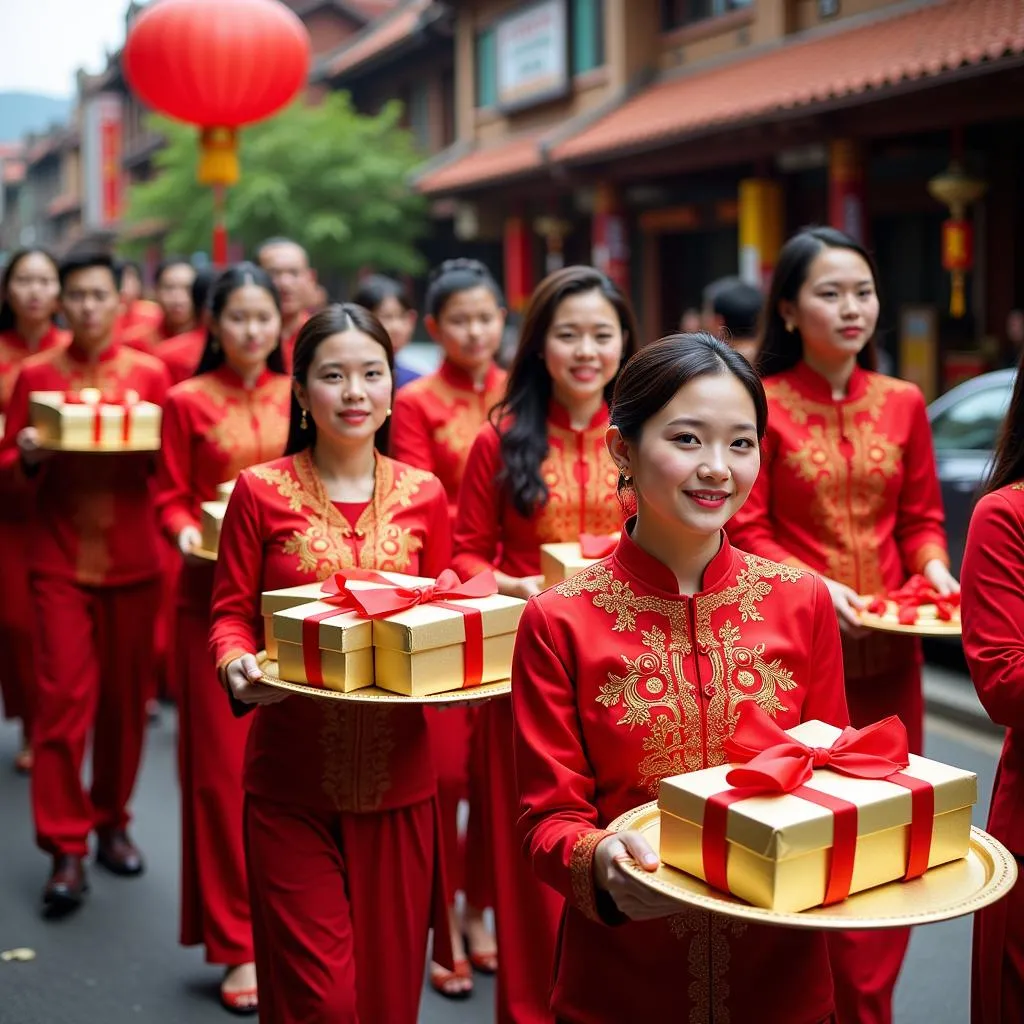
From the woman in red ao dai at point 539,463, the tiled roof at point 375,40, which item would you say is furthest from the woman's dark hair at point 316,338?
the tiled roof at point 375,40

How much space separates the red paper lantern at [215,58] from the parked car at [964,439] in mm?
4717

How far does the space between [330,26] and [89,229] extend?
16220 millimetres

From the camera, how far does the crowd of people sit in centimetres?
243

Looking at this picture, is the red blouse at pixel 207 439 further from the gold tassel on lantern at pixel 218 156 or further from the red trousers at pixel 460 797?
the gold tassel on lantern at pixel 218 156

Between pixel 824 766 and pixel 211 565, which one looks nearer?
pixel 824 766

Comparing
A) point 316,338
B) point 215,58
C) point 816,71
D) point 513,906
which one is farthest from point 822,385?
point 816,71

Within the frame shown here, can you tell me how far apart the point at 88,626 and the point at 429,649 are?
2.80m

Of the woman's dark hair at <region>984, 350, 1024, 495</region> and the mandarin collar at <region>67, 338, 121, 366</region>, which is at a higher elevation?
the mandarin collar at <region>67, 338, 121, 366</region>

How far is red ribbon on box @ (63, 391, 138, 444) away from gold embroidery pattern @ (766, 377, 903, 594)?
2.52 meters

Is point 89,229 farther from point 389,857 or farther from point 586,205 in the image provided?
point 389,857

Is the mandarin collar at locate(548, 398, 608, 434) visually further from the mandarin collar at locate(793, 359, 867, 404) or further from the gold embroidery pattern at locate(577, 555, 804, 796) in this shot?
the gold embroidery pattern at locate(577, 555, 804, 796)

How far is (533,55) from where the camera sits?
20.8 m

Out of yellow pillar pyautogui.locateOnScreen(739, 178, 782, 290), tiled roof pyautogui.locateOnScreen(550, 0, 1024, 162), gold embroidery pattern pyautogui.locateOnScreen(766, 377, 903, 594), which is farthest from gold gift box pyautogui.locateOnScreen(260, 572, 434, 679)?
yellow pillar pyautogui.locateOnScreen(739, 178, 782, 290)

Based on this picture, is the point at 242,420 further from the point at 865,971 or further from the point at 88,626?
the point at 865,971
